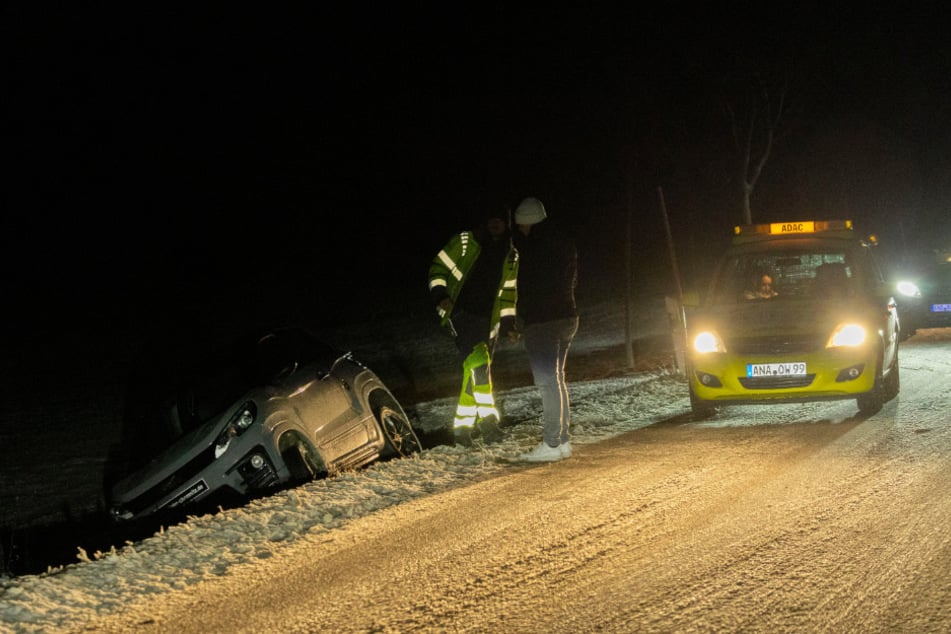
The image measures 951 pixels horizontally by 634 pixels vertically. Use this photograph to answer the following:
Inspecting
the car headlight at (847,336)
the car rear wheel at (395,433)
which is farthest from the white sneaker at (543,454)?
the car headlight at (847,336)

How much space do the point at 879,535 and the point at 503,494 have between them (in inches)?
95.6

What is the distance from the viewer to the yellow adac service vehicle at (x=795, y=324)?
9211 mm

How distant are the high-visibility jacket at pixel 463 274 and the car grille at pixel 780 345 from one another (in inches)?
90.0

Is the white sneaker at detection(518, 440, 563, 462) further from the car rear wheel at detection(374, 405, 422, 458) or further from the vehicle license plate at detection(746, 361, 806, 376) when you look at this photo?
the vehicle license plate at detection(746, 361, 806, 376)

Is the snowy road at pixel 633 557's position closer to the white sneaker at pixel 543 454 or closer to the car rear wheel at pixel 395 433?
the white sneaker at pixel 543 454

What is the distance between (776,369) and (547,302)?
2.71 metres

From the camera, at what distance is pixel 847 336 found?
930 cm

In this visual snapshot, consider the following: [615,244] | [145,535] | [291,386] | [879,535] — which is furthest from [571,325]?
[615,244]

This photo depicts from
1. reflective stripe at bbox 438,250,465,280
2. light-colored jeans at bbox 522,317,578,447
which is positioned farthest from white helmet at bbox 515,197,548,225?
reflective stripe at bbox 438,250,465,280

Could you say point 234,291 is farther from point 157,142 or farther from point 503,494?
point 503,494

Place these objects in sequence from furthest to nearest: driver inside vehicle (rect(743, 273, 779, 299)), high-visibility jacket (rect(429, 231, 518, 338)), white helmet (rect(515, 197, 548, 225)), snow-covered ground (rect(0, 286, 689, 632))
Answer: driver inside vehicle (rect(743, 273, 779, 299))
high-visibility jacket (rect(429, 231, 518, 338))
white helmet (rect(515, 197, 548, 225))
snow-covered ground (rect(0, 286, 689, 632))

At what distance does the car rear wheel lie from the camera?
29.6 ft

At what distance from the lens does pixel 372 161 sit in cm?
5419

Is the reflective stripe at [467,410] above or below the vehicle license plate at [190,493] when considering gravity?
above
